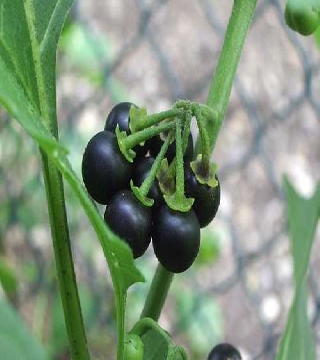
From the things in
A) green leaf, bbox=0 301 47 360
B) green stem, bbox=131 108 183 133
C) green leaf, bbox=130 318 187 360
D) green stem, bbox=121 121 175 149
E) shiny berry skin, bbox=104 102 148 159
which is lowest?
green leaf, bbox=0 301 47 360

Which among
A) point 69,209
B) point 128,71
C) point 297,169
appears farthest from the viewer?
point 128,71

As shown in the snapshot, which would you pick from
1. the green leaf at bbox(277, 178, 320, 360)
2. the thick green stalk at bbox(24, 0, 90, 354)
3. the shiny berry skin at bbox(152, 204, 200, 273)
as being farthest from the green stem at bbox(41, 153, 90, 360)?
the green leaf at bbox(277, 178, 320, 360)

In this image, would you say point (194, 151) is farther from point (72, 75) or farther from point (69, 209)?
point (72, 75)

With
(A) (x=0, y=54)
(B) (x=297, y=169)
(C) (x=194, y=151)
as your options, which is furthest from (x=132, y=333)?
(B) (x=297, y=169)

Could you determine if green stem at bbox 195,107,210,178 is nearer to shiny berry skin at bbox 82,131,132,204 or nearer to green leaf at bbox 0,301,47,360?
shiny berry skin at bbox 82,131,132,204

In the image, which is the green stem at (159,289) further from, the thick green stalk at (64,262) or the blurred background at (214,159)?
the blurred background at (214,159)
